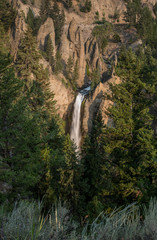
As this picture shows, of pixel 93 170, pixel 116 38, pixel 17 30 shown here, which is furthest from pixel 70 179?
pixel 116 38

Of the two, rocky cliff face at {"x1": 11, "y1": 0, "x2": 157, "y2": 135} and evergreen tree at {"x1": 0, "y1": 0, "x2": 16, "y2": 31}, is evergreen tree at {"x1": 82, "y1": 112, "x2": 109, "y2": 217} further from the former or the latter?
evergreen tree at {"x1": 0, "y1": 0, "x2": 16, "y2": 31}

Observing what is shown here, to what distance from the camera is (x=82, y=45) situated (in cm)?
4772

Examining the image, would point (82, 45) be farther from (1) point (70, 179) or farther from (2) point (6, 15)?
(1) point (70, 179)

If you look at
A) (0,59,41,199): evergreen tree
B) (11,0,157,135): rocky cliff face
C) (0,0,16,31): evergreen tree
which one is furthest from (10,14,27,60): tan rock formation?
(0,59,41,199): evergreen tree

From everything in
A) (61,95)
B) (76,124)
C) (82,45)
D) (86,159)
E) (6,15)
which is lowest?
(86,159)

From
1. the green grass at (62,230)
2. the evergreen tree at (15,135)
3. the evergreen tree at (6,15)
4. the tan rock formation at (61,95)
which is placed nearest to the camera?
the green grass at (62,230)

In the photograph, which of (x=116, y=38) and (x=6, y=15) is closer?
(x=6, y=15)

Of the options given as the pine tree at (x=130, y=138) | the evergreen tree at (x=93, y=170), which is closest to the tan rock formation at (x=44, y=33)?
the pine tree at (x=130, y=138)

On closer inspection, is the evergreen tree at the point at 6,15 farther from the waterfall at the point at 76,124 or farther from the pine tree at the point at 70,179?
the pine tree at the point at 70,179

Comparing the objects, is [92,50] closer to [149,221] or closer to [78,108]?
[78,108]

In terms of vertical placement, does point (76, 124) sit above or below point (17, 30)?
below

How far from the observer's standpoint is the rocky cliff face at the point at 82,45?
3394 cm

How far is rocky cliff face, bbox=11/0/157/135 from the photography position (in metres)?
33.9

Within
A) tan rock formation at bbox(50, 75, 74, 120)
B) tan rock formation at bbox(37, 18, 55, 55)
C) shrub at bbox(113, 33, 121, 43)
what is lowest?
tan rock formation at bbox(50, 75, 74, 120)
